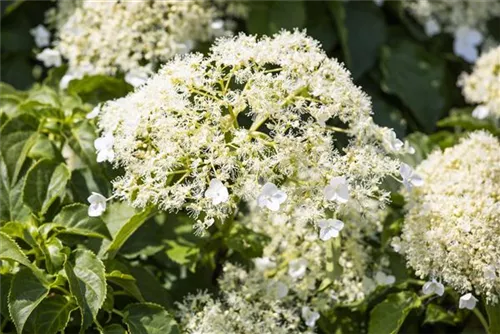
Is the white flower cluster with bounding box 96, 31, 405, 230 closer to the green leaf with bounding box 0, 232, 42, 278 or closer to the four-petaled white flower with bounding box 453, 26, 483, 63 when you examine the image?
the green leaf with bounding box 0, 232, 42, 278

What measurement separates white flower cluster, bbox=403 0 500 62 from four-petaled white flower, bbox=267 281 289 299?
120 cm

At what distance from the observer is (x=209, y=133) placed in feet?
5.02

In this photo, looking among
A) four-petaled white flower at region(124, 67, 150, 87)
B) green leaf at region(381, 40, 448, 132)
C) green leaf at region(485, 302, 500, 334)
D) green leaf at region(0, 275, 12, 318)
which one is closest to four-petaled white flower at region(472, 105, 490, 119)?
green leaf at region(381, 40, 448, 132)

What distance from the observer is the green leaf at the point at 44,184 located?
1767mm

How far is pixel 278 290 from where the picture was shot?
182 centimetres

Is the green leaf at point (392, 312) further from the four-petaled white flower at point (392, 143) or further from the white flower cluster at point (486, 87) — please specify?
the white flower cluster at point (486, 87)

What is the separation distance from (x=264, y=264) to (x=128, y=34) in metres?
0.65

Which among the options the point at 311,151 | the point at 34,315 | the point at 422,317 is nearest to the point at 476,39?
the point at 422,317

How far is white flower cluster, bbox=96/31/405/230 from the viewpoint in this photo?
1522 millimetres

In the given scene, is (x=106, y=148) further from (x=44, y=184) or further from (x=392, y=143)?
(x=392, y=143)

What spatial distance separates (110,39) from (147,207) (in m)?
0.63

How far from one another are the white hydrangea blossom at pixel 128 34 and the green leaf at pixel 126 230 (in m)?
0.45

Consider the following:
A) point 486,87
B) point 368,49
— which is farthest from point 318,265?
point 368,49

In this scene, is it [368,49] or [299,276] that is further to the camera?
[368,49]
